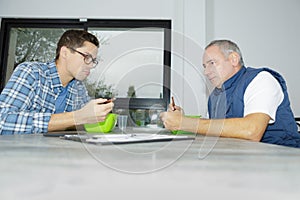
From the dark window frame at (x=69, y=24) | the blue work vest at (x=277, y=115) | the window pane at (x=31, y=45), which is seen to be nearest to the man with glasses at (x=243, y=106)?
the blue work vest at (x=277, y=115)

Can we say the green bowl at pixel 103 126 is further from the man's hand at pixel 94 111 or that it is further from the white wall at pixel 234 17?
the white wall at pixel 234 17

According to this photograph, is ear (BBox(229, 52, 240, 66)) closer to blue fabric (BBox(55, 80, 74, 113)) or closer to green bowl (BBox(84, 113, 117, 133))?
green bowl (BBox(84, 113, 117, 133))

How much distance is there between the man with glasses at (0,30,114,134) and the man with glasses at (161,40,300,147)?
388 millimetres

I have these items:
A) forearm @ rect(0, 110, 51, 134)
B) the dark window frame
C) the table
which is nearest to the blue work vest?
forearm @ rect(0, 110, 51, 134)

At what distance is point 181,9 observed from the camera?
278cm

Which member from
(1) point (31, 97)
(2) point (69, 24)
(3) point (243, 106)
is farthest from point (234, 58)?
(2) point (69, 24)

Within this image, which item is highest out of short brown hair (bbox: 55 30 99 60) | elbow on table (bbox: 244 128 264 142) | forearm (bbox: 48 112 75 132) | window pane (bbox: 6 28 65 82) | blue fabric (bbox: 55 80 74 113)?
window pane (bbox: 6 28 65 82)

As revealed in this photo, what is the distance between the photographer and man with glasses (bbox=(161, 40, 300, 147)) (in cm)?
101

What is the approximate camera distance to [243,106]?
1.22m

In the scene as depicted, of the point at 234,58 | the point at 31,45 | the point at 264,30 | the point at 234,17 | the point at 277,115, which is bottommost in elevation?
the point at 277,115

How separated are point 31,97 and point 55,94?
0.18 metres

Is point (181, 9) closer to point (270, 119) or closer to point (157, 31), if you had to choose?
point (157, 31)

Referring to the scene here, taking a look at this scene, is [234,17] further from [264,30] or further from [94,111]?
[94,111]

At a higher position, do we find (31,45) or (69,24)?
(69,24)
